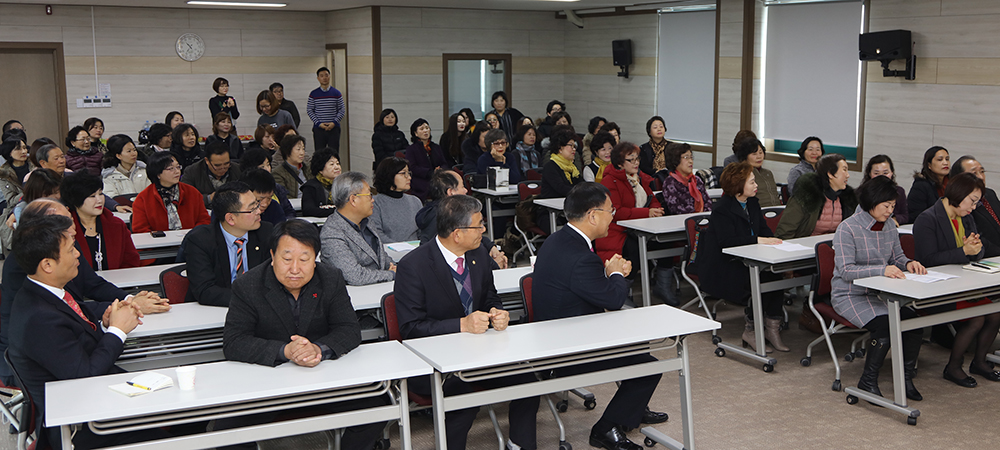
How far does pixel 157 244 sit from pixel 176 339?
1812 mm

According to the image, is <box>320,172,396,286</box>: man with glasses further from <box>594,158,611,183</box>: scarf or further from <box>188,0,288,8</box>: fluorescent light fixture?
<box>188,0,288,8</box>: fluorescent light fixture

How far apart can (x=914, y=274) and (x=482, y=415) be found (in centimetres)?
268

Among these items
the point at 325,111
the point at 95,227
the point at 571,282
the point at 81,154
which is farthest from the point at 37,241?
the point at 325,111

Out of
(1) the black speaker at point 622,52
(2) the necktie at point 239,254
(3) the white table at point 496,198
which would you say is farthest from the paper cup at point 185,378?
(1) the black speaker at point 622,52

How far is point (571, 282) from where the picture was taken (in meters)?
4.11

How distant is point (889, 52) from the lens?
8875 millimetres

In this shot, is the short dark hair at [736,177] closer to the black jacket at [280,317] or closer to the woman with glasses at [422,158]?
the black jacket at [280,317]

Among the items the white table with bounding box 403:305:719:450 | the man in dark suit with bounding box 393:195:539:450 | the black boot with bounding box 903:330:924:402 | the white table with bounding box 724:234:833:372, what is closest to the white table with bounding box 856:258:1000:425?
the black boot with bounding box 903:330:924:402

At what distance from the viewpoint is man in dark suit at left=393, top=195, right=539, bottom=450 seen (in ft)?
12.7

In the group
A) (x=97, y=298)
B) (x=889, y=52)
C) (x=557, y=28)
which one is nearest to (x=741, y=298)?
(x=97, y=298)

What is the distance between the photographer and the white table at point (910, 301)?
4.55 meters

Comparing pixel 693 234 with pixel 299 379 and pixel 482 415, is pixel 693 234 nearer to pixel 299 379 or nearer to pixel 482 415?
pixel 482 415

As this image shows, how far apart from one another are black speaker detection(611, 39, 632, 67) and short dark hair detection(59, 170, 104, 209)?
9.34 meters

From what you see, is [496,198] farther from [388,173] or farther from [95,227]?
[95,227]
